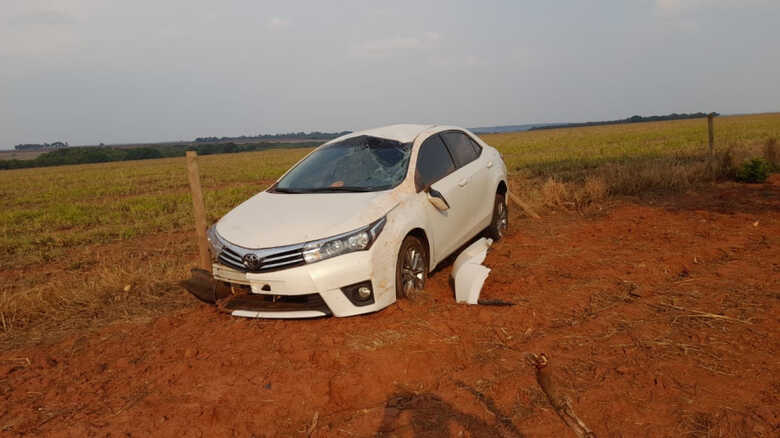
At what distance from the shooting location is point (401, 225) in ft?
15.0

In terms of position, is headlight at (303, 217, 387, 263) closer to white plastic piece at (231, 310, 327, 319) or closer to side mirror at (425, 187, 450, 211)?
white plastic piece at (231, 310, 327, 319)

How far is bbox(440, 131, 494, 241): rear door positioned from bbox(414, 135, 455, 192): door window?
127mm

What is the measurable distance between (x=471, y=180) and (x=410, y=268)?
181 cm

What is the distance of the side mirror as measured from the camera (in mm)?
5133

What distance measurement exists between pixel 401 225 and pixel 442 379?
4.81 ft

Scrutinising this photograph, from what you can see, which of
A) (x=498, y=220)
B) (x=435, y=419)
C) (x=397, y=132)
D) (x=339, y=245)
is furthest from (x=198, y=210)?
(x=498, y=220)

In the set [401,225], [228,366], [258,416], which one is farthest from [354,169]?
[258,416]

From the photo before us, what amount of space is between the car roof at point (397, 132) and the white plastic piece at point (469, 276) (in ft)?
4.45

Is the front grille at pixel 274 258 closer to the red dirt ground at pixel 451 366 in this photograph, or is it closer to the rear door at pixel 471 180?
the red dirt ground at pixel 451 366

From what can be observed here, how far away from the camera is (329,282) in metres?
4.12

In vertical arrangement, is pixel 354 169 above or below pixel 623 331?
above

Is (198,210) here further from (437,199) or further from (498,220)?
(498,220)

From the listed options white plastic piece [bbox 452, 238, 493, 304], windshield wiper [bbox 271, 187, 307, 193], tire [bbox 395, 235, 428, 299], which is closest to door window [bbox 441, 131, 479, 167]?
white plastic piece [bbox 452, 238, 493, 304]

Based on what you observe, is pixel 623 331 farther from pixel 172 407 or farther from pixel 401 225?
pixel 172 407
